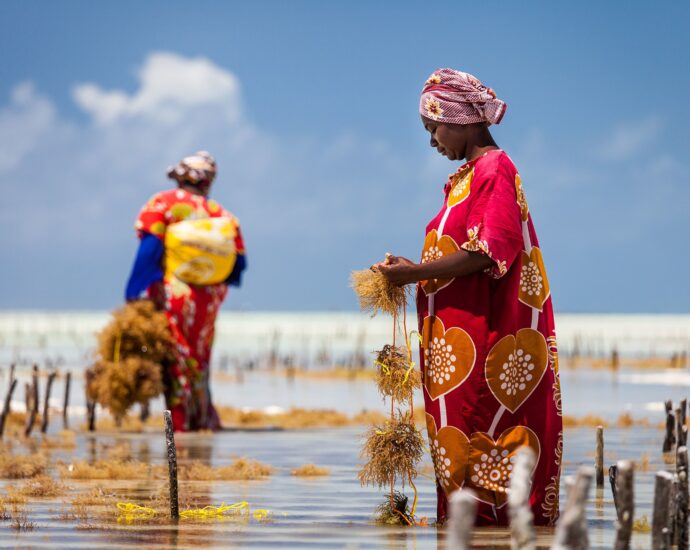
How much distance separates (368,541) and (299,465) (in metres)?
5.04

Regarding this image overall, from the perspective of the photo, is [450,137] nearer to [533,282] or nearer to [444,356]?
[533,282]

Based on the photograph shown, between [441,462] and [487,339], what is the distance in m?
0.59

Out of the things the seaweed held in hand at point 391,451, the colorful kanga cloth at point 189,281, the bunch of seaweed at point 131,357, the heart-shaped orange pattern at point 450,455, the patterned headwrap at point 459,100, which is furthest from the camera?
the colorful kanga cloth at point 189,281

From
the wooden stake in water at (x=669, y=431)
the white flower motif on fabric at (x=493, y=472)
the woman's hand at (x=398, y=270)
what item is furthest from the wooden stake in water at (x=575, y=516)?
the wooden stake in water at (x=669, y=431)

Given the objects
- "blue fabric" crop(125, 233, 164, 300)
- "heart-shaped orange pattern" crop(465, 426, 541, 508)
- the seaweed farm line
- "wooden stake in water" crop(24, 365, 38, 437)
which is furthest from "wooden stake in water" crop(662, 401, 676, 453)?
"wooden stake in water" crop(24, 365, 38, 437)

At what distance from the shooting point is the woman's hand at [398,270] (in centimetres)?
647

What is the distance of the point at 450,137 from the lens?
664cm

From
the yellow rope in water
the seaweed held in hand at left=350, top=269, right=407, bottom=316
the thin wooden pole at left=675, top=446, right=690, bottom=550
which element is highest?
the seaweed held in hand at left=350, top=269, right=407, bottom=316

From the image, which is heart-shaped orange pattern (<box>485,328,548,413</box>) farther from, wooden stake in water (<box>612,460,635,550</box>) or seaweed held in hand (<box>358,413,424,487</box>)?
wooden stake in water (<box>612,460,635,550</box>)

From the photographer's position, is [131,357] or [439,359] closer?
[439,359]

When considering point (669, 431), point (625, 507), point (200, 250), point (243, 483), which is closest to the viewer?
point (625, 507)

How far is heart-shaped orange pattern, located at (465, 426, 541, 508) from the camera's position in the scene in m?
6.31

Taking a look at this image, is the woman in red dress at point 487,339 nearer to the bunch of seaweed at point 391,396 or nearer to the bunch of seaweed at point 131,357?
the bunch of seaweed at point 391,396

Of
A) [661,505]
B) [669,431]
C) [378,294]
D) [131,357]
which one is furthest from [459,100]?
[131,357]
